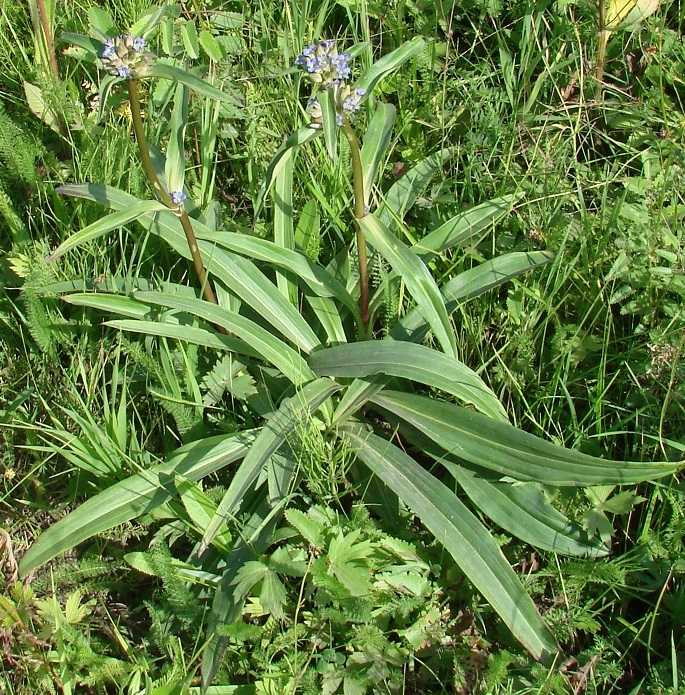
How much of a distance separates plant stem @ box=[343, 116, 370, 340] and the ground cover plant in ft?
0.04

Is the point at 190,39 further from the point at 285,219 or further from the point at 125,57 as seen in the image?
the point at 125,57

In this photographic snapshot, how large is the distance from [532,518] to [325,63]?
1494 millimetres

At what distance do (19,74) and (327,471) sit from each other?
2.29 meters

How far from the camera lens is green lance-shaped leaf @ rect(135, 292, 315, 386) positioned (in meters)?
2.59

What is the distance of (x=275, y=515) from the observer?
2.53 metres

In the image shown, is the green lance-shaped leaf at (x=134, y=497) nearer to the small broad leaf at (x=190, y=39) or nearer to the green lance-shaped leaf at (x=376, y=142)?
the green lance-shaped leaf at (x=376, y=142)

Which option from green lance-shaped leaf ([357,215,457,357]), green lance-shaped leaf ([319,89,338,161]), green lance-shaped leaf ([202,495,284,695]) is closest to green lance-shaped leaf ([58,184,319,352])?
green lance-shaped leaf ([357,215,457,357])

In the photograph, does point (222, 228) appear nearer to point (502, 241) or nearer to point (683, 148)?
point (502, 241)

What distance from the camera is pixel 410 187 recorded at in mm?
3033

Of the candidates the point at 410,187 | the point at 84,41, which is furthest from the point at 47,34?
the point at 410,187

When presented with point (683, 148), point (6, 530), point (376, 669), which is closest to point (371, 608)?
point (376, 669)

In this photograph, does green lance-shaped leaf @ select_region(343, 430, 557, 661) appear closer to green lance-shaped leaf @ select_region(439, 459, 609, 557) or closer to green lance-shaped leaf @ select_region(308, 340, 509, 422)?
green lance-shaped leaf @ select_region(439, 459, 609, 557)

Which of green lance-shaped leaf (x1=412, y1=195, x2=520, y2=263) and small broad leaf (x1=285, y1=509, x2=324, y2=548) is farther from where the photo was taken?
green lance-shaped leaf (x1=412, y1=195, x2=520, y2=263)

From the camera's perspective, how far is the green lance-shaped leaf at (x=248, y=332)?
2.59 m
